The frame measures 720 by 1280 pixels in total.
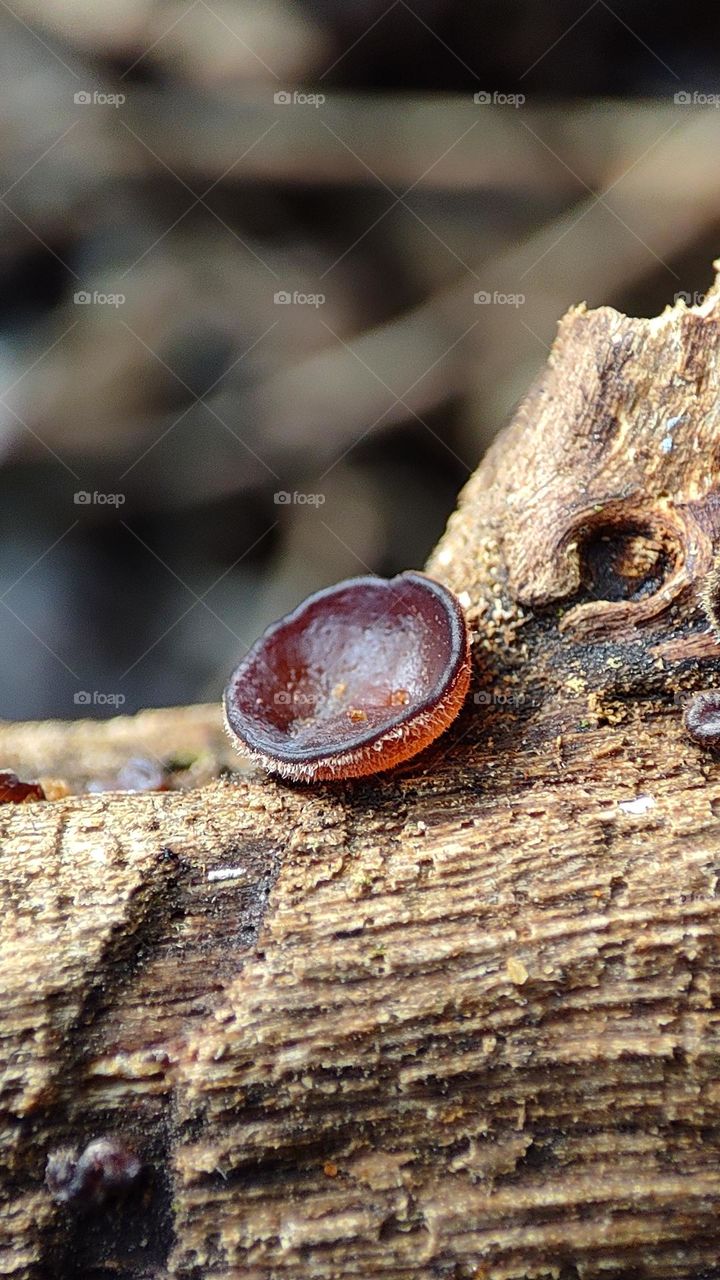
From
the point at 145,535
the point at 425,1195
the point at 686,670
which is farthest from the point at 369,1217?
the point at 145,535

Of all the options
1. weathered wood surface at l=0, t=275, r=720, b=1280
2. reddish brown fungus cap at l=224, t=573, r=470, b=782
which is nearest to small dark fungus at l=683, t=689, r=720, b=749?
weathered wood surface at l=0, t=275, r=720, b=1280

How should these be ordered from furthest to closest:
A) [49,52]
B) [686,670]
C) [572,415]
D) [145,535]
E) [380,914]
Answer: [145,535], [49,52], [572,415], [686,670], [380,914]

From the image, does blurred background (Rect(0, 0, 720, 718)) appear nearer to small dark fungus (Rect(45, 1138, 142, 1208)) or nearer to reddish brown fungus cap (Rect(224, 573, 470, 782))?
reddish brown fungus cap (Rect(224, 573, 470, 782))

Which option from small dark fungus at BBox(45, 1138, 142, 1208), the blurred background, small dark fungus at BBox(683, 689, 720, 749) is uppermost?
the blurred background

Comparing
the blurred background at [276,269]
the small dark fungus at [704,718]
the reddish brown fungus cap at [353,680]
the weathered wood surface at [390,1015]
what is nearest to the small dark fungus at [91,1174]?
the weathered wood surface at [390,1015]

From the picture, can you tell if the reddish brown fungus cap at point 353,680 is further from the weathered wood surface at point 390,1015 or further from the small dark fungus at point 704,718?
the small dark fungus at point 704,718

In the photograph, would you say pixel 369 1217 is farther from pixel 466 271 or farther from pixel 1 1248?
pixel 466 271

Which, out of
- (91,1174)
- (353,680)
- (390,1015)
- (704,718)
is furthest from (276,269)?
(91,1174)
